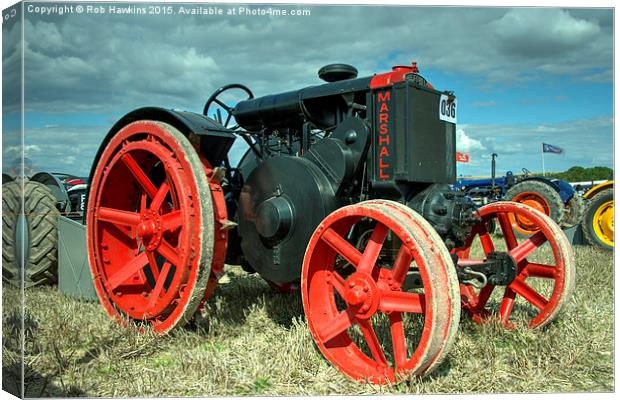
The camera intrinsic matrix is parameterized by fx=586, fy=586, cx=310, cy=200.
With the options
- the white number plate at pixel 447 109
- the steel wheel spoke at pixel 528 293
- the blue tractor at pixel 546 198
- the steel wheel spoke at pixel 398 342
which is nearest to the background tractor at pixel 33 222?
the steel wheel spoke at pixel 398 342

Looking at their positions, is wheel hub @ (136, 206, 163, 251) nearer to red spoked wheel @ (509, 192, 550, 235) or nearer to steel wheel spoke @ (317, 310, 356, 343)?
steel wheel spoke @ (317, 310, 356, 343)

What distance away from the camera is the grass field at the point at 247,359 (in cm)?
275

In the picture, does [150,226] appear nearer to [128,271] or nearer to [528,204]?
[128,271]

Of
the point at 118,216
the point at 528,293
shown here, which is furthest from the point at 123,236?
the point at 528,293

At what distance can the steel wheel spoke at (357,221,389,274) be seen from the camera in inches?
111

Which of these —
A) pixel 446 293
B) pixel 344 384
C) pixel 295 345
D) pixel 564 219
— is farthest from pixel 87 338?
pixel 564 219

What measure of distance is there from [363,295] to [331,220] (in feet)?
1.31

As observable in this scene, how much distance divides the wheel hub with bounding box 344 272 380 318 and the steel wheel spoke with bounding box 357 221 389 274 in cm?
4

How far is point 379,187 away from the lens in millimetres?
3316

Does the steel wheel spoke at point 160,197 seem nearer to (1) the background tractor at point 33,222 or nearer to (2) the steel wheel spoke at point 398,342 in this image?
(1) the background tractor at point 33,222

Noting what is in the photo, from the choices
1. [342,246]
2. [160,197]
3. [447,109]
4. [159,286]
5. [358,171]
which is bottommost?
[159,286]

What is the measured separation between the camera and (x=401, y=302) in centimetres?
274

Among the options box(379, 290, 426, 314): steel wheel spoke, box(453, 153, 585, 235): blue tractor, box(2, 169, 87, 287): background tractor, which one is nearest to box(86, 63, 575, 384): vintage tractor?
box(379, 290, 426, 314): steel wheel spoke

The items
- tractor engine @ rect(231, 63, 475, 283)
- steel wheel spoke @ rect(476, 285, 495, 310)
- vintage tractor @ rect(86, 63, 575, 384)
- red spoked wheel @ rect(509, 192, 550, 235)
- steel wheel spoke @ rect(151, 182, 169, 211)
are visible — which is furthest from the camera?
red spoked wheel @ rect(509, 192, 550, 235)
